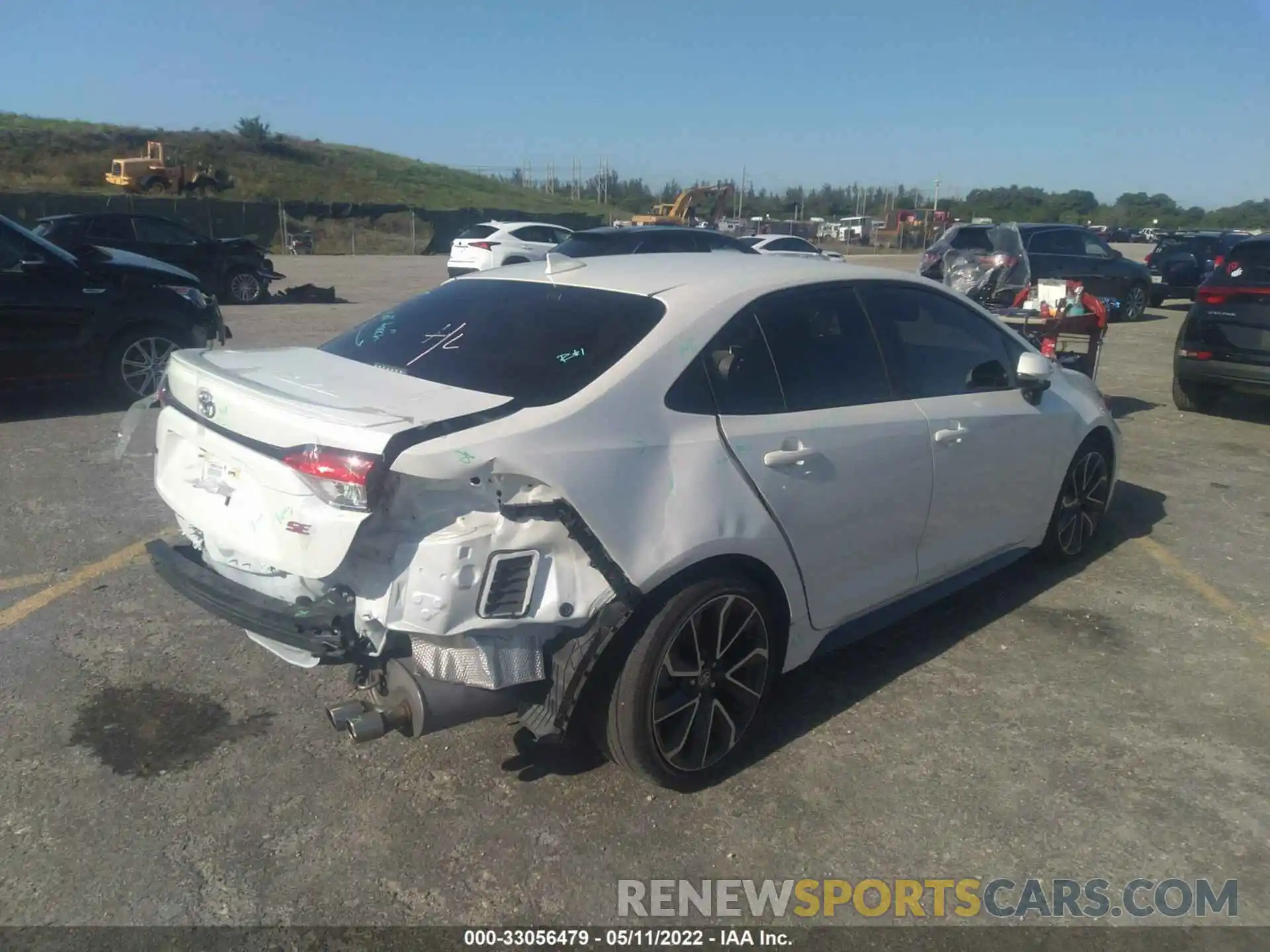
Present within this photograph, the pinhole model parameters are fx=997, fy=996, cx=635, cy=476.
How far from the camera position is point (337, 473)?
2727 mm

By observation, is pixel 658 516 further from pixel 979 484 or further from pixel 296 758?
pixel 979 484

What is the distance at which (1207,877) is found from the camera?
9.68ft

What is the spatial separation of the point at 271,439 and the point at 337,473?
36 centimetres

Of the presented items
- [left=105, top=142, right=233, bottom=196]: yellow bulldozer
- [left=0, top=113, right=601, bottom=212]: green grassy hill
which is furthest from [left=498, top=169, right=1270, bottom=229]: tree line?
[left=105, top=142, right=233, bottom=196]: yellow bulldozer

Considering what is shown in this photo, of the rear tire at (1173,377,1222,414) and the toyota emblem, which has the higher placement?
the toyota emblem

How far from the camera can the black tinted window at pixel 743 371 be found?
11.0 feet

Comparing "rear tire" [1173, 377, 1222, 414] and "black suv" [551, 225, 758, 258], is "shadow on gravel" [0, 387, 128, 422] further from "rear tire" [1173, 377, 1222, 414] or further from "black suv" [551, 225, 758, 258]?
"rear tire" [1173, 377, 1222, 414]

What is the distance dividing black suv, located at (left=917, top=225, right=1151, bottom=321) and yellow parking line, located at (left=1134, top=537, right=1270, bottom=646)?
12029mm

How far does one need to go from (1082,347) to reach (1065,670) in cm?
516

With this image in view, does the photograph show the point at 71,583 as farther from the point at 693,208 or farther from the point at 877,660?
the point at 693,208

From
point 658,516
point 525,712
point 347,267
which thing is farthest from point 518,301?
point 347,267

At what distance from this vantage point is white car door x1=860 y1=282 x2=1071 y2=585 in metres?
4.10

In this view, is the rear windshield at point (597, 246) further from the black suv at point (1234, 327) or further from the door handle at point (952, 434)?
the door handle at point (952, 434)

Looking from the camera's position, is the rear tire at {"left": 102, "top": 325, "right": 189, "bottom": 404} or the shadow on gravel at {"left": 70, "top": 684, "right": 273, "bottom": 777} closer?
the shadow on gravel at {"left": 70, "top": 684, "right": 273, "bottom": 777}
